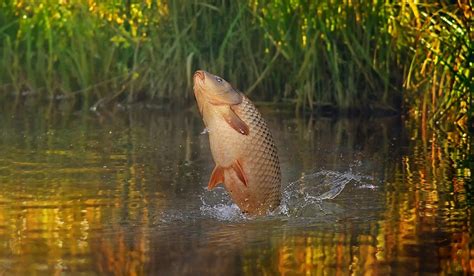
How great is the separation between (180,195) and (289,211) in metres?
0.91

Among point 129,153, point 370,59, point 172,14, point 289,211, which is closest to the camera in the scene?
point 289,211

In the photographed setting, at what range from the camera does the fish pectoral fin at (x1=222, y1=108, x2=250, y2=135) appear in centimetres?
726

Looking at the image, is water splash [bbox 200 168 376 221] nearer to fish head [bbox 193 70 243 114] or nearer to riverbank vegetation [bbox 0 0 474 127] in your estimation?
fish head [bbox 193 70 243 114]

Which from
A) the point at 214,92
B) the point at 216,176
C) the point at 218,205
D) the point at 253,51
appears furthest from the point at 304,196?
the point at 253,51

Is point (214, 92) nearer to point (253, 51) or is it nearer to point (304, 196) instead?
point (304, 196)

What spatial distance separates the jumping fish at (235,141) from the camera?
7289 millimetres

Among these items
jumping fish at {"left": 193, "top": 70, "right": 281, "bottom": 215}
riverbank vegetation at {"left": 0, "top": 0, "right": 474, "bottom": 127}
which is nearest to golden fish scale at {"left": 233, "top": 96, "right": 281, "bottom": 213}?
jumping fish at {"left": 193, "top": 70, "right": 281, "bottom": 215}

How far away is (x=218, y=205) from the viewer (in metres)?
8.06

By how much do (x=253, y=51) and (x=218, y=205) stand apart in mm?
5816

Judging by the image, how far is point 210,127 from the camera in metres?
7.32

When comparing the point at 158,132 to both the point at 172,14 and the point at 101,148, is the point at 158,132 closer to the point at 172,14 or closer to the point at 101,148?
the point at 101,148

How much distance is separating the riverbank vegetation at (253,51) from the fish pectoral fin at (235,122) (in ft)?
15.2

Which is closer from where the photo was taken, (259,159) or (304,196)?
(259,159)

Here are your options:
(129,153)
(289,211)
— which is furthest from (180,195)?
(129,153)
